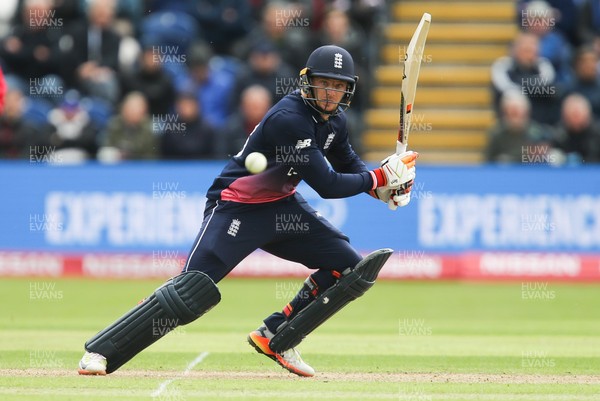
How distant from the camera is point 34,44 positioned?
57.9 ft

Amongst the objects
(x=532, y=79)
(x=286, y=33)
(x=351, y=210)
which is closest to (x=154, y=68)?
(x=286, y=33)

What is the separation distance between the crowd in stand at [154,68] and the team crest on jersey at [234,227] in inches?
297

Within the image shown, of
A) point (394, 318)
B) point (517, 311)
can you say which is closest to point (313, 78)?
point (394, 318)

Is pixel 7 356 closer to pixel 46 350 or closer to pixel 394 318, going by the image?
pixel 46 350

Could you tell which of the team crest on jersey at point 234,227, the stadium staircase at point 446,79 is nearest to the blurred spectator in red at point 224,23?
the stadium staircase at point 446,79

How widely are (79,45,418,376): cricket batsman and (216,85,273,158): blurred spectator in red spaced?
6989 mm

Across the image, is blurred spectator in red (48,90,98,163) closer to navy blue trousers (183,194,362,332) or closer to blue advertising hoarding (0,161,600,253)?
blue advertising hoarding (0,161,600,253)

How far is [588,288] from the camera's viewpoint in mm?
14359

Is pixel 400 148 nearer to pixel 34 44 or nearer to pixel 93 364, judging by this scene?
pixel 93 364

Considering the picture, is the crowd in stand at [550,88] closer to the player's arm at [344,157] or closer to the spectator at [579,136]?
the spectator at [579,136]

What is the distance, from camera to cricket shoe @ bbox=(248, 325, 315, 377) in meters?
8.16

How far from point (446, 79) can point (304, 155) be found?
10535 millimetres

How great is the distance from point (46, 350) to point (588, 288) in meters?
7.50

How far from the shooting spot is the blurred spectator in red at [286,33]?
1672 centimetres
